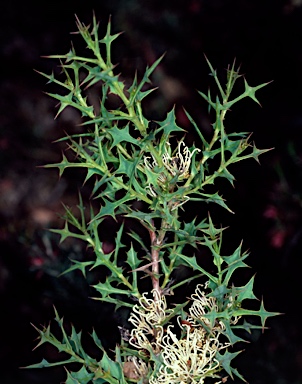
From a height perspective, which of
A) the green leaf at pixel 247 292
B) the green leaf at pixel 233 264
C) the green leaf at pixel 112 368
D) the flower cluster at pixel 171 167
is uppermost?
the flower cluster at pixel 171 167

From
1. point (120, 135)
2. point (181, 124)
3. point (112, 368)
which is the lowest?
point (181, 124)

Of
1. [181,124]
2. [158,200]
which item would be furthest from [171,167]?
[181,124]

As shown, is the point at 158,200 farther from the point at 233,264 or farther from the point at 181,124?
the point at 181,124

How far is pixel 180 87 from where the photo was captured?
1559mm

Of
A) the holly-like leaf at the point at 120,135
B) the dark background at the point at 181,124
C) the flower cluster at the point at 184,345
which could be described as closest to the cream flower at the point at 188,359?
the flower cluster at the point at 184,345

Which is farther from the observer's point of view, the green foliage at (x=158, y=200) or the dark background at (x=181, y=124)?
the dark background at (x=181, y=124)

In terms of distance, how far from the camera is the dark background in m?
1.28

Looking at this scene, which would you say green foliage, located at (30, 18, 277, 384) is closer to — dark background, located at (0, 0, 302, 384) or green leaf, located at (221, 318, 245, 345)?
green leaf, located at (221, 318, 245, 345)

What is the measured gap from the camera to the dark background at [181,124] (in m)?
1.28

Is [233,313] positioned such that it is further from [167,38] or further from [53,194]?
[53,194]

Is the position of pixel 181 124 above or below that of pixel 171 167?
below

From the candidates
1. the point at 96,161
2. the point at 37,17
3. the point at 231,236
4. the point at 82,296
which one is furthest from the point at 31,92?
the point at 96,161

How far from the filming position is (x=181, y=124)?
1.44 meters

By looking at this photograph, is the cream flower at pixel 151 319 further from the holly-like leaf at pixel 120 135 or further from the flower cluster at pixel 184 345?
the holly-like leaf at pixel 120 135
